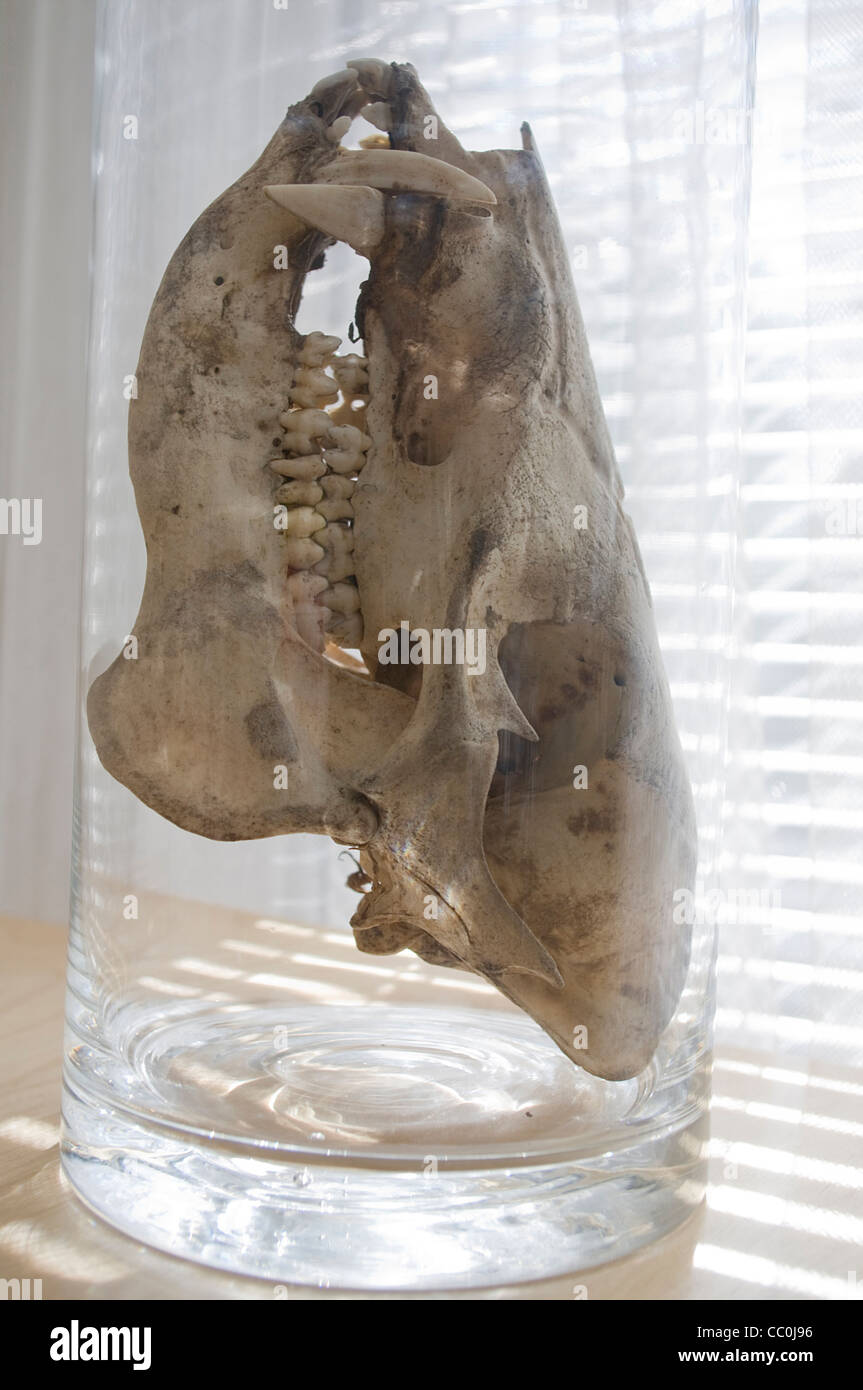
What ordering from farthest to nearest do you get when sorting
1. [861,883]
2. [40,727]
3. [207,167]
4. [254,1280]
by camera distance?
[40,727] < [861,883] < [207,167] < [254,1280]

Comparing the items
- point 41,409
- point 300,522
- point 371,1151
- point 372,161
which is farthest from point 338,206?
→ point 41,409

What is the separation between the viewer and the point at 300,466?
558 mm

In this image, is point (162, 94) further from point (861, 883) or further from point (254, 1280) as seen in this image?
point (861, 883)

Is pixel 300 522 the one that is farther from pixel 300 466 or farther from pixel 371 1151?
pixel 371 1151

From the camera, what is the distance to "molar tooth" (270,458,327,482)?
0.56 metres

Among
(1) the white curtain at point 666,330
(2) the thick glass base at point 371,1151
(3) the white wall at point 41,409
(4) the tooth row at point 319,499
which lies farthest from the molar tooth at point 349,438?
(3) the white wall at point 41,409

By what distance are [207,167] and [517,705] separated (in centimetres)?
29

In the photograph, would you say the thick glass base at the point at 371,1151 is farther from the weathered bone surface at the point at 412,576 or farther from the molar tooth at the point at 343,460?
the molar tooth at the point at 343,460

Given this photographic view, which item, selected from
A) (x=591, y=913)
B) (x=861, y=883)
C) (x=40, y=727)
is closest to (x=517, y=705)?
(x=591, y=913)

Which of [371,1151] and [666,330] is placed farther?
[666,330]

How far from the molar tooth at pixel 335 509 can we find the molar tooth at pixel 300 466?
11 millimetres

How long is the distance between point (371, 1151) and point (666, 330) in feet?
1.23

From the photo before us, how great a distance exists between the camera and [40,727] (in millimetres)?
1479
